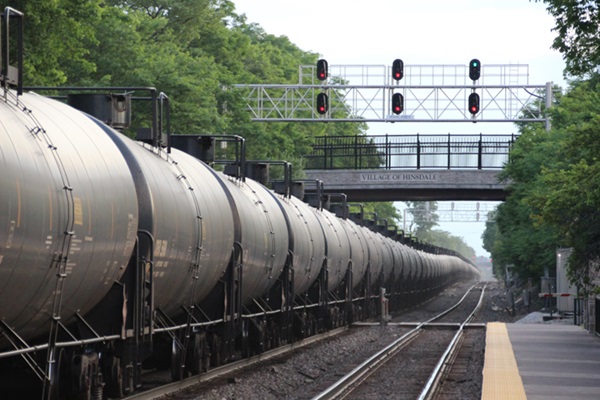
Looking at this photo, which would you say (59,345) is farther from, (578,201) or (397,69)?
(397,69)

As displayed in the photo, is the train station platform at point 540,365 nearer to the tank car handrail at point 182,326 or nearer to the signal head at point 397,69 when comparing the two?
the tank car handrail at point 182,326

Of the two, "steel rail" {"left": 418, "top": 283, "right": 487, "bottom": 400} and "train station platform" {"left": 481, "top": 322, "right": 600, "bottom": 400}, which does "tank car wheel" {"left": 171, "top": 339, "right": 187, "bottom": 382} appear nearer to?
"steel rail" {"left": 418, "top": 283, "right": 487, "bottom": 400}

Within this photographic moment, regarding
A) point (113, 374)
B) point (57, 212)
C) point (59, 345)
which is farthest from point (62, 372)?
point (57, 212)

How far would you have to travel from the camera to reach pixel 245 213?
19812 mm

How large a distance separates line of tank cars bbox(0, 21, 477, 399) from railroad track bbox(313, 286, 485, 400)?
2.13m

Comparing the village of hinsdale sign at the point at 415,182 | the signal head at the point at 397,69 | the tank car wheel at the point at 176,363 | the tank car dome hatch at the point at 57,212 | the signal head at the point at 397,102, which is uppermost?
the signal head at the point at 397,69

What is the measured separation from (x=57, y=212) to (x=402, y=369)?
14.5 m

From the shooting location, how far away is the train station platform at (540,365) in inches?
652

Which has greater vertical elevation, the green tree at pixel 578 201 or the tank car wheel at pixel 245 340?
the green tree at pixel 578 201

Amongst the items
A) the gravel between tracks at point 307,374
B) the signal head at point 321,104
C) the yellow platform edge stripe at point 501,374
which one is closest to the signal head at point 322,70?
the signal head at point 321,104

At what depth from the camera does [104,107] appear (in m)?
14.8

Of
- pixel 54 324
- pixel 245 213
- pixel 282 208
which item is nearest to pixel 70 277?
pixel 54 324

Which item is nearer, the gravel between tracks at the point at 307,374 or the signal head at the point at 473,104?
the gravel between tracks at the point at 307,374

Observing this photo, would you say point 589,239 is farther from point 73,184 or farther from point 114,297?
point 73,184
